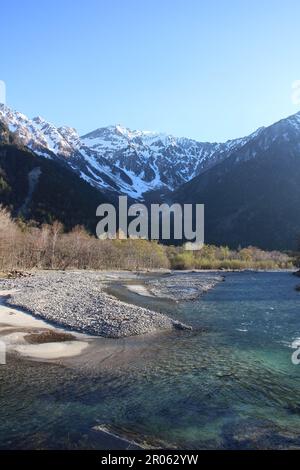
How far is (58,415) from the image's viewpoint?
14078 millimetres

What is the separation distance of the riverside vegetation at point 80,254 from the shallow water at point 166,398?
6582cm

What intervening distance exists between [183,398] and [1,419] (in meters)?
6.32

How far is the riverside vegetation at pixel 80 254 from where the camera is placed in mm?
95188

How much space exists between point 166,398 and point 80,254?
104133 mm

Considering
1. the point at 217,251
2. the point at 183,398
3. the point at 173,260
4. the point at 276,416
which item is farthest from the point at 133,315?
the point at 217,251

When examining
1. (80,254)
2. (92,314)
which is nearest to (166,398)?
(92,314)

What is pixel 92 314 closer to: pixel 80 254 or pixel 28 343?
pixel 28 343

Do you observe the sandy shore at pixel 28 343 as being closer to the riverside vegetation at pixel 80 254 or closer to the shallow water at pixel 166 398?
the shallow water at pixel 166 398

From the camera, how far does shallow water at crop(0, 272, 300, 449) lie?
12.7 m

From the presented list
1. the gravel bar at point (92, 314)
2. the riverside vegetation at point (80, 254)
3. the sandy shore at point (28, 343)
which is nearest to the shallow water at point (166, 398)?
the sandy shore at point (28, 343)

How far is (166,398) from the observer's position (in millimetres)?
→ 16000

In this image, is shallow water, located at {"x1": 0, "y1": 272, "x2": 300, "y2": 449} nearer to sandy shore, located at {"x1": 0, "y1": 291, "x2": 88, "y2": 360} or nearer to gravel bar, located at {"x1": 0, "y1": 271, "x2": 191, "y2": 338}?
sandy shore, located at {"x1": 0, "y1": 291, "x2": 88, "y2": 360}

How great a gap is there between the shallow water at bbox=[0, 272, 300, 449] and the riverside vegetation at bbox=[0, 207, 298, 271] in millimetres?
65818
